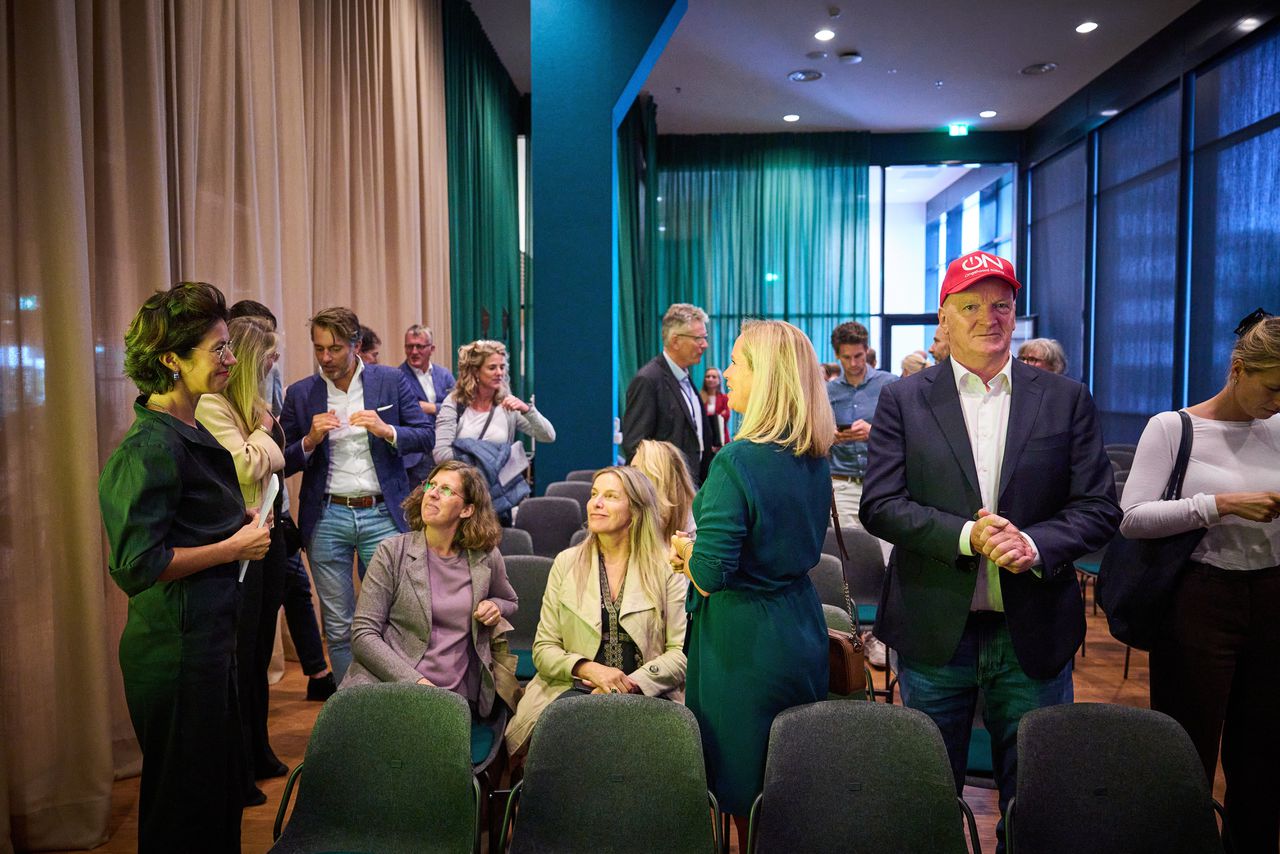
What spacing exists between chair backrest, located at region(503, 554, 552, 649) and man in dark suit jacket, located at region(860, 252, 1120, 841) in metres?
1.61

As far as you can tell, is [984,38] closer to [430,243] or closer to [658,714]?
[430,243]

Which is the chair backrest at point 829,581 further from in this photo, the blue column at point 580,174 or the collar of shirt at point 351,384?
the blue column at point 580,174

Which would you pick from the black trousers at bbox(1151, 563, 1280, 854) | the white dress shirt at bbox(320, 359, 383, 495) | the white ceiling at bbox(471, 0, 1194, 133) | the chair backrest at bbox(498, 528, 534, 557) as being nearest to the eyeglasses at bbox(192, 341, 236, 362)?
the white dress shirt at bbox(320, 359, 383, 495)

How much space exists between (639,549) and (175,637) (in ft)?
4.30

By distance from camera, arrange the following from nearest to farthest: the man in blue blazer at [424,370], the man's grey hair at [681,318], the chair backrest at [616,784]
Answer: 1. the chair backrest at [616,784]
2. the man's grey hair at [681,318]
3. the man in blue blazer at [424,370]

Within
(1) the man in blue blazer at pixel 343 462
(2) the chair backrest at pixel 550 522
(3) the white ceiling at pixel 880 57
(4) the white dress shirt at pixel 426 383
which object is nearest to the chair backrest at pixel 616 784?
(1) the man in blue blazer at pixel 343 462

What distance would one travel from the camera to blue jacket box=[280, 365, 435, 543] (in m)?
3.54

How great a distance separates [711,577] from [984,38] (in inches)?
312

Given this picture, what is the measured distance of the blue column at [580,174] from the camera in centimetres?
575

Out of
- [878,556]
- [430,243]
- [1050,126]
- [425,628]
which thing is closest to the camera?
[425,628]

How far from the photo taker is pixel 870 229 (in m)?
11.5

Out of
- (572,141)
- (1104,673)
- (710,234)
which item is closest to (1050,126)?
(710,234)

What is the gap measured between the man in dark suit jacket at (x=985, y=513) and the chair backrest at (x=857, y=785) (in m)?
0.19

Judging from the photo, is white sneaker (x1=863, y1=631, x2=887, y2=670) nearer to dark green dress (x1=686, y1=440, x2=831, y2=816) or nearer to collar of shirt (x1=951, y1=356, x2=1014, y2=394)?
dark green dress (x1=686, y1=440, x2=831, y2=816)
